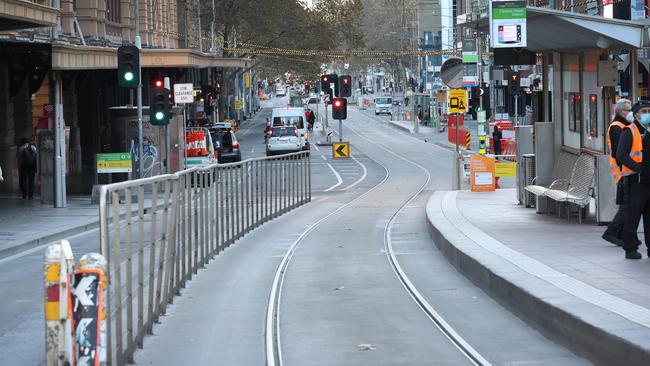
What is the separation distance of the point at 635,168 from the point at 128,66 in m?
18.6

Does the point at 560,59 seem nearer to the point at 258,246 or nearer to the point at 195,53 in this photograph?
the point at 258,246

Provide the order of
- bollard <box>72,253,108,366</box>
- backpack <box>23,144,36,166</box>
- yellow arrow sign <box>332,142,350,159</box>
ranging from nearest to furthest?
1. bollard <box>72,253,108,366</box>
2. backpack <box>23,144,36,166</box>
3. yellow arrow sign <box>332,142,350,159</box>

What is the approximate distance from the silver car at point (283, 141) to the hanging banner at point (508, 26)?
33.0 metres

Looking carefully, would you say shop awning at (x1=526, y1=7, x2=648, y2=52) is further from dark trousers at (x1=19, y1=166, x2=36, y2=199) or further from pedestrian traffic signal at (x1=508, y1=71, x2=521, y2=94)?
pedestrian traffic signal at (x1=508, y1=71, x2=521, y2=94)

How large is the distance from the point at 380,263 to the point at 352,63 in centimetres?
18130

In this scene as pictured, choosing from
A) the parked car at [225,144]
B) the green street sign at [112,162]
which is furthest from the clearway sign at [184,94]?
the parked car at [225,144]

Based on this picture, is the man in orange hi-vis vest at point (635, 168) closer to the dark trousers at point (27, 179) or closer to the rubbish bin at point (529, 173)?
the rubbish bin at point (529, 173)

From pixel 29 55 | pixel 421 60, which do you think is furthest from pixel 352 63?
pixel 29 55

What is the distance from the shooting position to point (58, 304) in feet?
22.2

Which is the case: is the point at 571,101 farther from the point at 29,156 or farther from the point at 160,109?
the point at 29,156

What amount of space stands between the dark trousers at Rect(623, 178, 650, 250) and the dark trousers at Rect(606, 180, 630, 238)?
0.15 meters

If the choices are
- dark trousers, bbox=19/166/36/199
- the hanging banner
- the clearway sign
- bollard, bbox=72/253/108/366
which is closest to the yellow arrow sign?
the clearway sign

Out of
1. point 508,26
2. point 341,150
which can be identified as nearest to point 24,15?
point 508,26

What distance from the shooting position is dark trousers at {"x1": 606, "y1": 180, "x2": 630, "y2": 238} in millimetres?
14254
